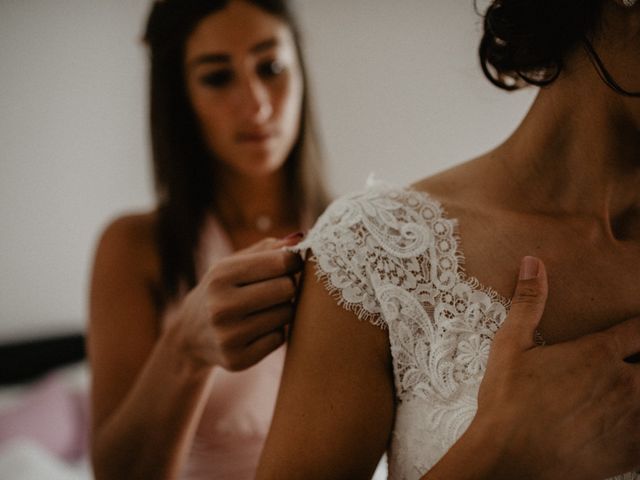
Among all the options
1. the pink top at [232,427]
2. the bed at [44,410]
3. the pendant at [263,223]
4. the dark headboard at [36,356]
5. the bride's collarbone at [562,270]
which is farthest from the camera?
the dark headboard at [36,356]

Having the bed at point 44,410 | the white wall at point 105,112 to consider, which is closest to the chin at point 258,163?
the white wall at point 105,112

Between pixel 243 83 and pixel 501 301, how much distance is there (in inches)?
28.3

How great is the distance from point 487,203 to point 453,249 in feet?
0.29

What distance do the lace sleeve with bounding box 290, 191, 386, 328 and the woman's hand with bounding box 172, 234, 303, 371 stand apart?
0.04 metres

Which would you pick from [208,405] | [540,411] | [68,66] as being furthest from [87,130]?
[540,411]

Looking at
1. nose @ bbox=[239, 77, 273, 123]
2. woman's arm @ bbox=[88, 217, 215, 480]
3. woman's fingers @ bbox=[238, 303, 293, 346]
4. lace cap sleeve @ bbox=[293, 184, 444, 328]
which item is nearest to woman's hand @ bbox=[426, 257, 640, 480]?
lace cap sleeve @ bbox=[293, 184, 444, 328]

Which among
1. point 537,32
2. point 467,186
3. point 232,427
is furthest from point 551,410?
point 232,427

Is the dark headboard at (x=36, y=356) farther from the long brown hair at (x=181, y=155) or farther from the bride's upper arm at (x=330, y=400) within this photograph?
the bride's upper arm at (x=330, y=400)

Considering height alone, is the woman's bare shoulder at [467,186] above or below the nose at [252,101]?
below

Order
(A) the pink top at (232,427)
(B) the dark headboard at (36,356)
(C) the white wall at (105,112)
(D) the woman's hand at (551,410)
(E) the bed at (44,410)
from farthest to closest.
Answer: (B) the dark headboard at (36,356)
(C) the white wall at (105,112)
(E) the bed at (44,410)
(A) the pink top at (232,427)
(D) the woman's hand at (551,410)

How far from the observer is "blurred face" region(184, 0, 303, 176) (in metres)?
1.15

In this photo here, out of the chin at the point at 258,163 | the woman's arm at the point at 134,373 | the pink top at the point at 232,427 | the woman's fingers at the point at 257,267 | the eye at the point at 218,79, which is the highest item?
the eye at the point at 218,79

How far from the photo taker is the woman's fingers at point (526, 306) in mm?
595

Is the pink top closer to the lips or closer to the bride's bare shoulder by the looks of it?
the lips
